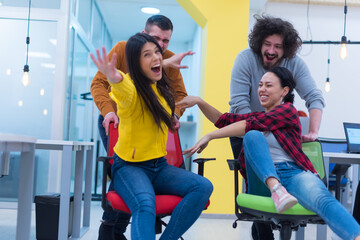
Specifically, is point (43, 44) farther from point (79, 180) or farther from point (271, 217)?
point (271, 217)

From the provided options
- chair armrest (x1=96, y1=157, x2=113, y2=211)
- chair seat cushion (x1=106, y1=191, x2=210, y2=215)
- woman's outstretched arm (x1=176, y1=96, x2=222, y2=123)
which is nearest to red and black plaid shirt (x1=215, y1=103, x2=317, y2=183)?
woman's outstretched arm (x1=176, y1=96, x2=222, y2=123)

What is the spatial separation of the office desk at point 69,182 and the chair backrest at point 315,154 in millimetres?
1597

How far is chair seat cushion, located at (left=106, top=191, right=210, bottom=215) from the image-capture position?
69.6 inches

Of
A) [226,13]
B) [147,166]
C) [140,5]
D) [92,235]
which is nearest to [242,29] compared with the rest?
[226,13]

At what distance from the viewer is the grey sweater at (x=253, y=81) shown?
2332 millimetres

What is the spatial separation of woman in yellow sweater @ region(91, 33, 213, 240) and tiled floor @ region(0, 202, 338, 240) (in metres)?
1.49

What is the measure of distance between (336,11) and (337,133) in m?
2.11

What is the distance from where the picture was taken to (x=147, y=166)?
185 cm

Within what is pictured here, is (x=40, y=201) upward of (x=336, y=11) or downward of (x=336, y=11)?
downward

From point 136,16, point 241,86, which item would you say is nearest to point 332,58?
point 136,16

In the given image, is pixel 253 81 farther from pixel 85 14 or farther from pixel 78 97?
pixel 85 14

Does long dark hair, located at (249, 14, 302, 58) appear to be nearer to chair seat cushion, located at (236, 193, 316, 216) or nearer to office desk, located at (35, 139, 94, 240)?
chair seat cushion, located at (236, 193, 316, 216)

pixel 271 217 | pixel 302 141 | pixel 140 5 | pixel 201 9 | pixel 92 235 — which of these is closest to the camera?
pixel 271 217

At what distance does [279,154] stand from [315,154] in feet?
1.01
